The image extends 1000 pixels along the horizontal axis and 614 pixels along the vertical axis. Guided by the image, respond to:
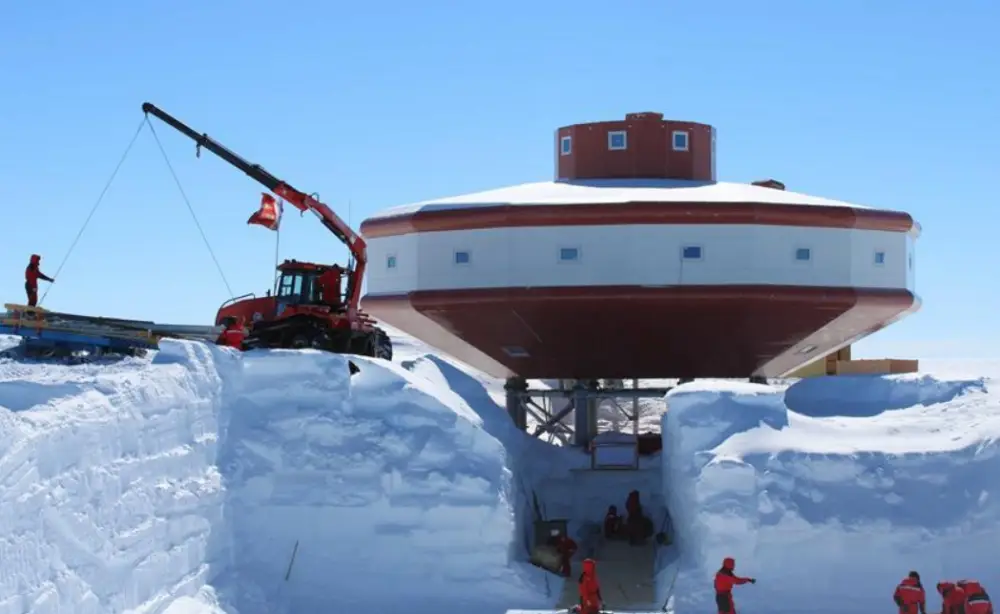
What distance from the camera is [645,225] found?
82.1 feet

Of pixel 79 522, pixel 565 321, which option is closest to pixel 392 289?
pixel 565 321

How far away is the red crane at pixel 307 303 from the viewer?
85.9 ft

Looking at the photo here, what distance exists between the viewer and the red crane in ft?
85.9

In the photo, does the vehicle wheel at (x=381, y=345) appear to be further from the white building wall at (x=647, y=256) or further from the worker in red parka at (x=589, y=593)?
the worker in red parka at (x=589, y=593)

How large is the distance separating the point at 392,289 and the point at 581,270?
4.04 m

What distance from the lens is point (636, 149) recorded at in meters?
29.8

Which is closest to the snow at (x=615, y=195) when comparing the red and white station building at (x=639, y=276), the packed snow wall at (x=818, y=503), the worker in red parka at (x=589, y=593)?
the red and white station building at (x=639, y=276)

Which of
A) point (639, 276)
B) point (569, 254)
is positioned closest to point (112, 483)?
point (569, 254)

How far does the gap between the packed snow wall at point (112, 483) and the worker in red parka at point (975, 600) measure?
1030 cm

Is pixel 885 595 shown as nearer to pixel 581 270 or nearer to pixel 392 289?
pixel 581 270

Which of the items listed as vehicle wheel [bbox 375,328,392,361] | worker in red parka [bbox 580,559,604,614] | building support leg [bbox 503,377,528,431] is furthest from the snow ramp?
building support leg [bbox 503,377,528,431]

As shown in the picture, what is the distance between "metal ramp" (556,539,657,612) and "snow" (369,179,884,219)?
6.22 metres

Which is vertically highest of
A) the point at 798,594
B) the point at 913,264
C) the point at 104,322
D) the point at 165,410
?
the point at 913,264

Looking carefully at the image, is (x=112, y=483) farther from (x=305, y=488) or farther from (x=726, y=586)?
(x=726, y=586)
